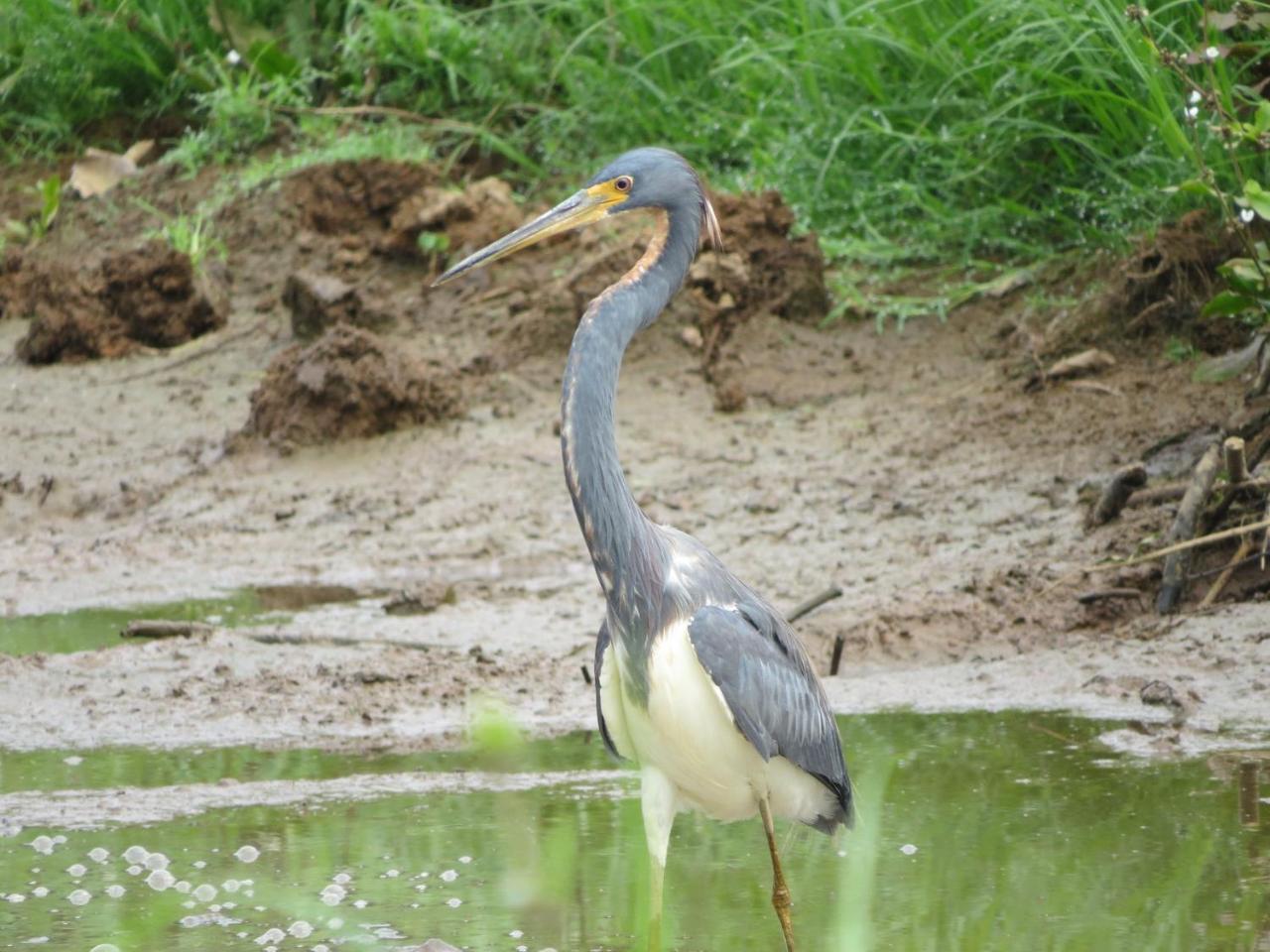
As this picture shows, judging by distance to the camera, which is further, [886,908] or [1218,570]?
[1218,570]

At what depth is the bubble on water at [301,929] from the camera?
4066 mm

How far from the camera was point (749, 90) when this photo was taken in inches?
370

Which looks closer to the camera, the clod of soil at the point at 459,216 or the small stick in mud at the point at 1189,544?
the small stick in mud at the point at 1189,544

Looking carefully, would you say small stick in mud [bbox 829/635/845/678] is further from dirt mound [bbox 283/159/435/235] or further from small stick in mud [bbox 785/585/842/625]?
dirt mound [bbox 283/159/435/235]

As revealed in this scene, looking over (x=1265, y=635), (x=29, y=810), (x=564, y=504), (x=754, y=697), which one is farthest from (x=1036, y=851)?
(x=564, y=504)

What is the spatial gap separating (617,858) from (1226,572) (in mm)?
2510

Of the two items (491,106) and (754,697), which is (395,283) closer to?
(491,106)

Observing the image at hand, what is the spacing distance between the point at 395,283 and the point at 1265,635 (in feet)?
17.3

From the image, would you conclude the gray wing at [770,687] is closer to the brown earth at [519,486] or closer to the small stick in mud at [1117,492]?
the brown earth at [519,486]

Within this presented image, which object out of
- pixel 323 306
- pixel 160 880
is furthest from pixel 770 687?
pixel 323 306

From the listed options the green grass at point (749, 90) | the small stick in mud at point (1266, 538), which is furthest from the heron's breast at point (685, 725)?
the green grass at point (749, 90)

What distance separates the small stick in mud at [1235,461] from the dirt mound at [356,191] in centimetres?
514

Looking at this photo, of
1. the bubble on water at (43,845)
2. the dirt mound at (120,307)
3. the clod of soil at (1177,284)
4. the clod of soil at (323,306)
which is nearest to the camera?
the bubble on water at (43,845)

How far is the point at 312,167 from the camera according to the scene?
9.94 m
